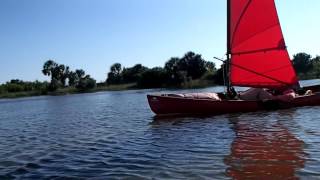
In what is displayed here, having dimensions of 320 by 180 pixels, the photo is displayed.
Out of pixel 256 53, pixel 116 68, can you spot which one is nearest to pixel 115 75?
pixel 116 68

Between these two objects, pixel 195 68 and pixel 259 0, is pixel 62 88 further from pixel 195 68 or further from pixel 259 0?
pixel 259 0

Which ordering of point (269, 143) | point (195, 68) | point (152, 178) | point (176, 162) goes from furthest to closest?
1. point (195, 68)
2. point (269, 143)
3. point (176, 162)
4. point (152, 178)

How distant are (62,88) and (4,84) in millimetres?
24045

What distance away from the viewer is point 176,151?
15.8m

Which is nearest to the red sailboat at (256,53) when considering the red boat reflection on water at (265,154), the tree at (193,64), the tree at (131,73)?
the red boat reflection on water at (265,154)

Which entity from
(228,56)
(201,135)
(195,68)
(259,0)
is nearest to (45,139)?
(201,135)

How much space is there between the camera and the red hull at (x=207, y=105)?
1133 inches

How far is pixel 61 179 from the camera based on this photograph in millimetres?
12586

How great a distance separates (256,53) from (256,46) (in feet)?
1.47

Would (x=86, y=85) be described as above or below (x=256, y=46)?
below

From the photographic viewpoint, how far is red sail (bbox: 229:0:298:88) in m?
30.5

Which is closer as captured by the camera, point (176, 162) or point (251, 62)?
point (176, 162)

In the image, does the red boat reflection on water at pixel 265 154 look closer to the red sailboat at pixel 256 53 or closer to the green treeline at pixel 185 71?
A: the red sailboat at pixel 256 53

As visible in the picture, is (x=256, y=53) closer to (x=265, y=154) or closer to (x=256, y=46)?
(x=256, y=46)
